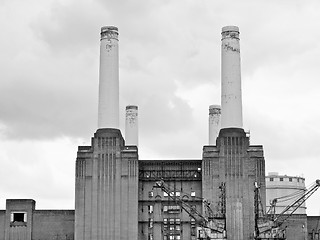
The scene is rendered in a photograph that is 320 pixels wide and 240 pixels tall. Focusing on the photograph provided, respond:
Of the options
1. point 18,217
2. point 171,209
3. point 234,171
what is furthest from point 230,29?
point 18,217

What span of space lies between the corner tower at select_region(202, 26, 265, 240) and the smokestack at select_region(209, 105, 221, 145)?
19.3 meters

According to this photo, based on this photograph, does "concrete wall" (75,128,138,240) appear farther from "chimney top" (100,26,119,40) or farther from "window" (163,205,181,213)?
"chimney top" (100,26,119,40)

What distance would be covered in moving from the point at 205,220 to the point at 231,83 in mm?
16066

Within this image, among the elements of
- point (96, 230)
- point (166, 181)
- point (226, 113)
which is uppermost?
point (226, 113)

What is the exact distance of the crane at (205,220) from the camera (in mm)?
83188

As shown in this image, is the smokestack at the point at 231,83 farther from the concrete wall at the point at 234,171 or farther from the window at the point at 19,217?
the window at the point at 19,217

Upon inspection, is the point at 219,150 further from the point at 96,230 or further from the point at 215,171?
the point at 96,230

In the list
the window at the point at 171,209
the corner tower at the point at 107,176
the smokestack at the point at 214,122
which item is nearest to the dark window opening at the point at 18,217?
the corner tower at the point at 107,176

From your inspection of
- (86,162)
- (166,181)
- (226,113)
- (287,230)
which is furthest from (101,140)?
(287,230)

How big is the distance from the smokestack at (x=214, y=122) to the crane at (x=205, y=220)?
1917 centimetres

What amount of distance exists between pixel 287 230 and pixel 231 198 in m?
12.6

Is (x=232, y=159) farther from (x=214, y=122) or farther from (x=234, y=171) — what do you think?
(x=214, y=122)

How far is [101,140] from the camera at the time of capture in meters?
88.2

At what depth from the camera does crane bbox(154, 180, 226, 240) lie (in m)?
83.2
